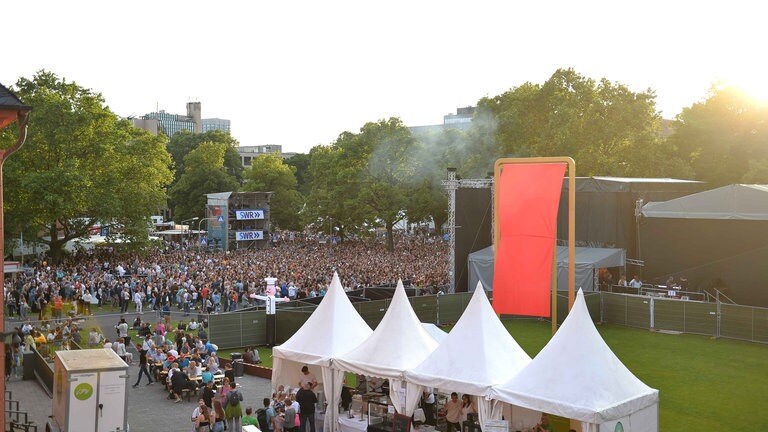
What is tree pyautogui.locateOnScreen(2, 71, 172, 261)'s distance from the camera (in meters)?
41.2

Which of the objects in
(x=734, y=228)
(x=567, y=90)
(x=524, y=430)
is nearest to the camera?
(x=524, y=430)

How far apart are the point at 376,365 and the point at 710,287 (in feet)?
71.3

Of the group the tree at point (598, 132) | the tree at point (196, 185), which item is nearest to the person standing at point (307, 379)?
the tree at point (598, 132)

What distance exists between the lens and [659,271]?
33.7 m

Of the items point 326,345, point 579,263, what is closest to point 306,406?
point 326,345

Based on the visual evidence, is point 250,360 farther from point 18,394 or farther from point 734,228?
point 734,228

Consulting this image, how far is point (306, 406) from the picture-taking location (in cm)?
1548

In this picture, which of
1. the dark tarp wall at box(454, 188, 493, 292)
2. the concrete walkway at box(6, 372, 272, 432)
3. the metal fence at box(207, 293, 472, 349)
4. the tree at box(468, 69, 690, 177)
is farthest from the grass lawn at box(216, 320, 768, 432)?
the tree at box(468, 69, 690, 177)

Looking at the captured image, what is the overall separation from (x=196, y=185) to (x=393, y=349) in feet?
221

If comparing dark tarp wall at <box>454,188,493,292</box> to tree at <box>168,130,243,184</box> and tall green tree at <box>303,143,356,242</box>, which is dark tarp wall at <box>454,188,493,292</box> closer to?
tall green tree at <box>303,143,356,242</box>

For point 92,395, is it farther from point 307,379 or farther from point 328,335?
point 328,335

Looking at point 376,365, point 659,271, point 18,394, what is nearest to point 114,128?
point 18,394

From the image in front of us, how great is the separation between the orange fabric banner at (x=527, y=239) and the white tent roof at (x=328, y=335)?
10.3 feet

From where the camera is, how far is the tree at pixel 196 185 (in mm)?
78688
